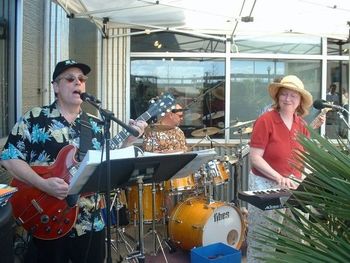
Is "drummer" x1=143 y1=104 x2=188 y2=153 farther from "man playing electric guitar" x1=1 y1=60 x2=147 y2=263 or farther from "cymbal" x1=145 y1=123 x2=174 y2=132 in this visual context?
"man playing electric guitar" x1=1 y1=60 x2=147 y2=263

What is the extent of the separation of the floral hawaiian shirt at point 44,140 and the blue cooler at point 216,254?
1.40 meters

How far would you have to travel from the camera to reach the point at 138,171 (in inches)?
93.0

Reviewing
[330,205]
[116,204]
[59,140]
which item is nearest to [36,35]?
[116,204]

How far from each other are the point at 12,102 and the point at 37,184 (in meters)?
1.78

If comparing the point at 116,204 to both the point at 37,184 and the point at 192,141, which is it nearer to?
the point at 37,184

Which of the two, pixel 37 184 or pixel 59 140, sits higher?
pixel 59 140

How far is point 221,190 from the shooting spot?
288 inches

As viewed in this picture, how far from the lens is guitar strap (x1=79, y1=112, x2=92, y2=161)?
280cm

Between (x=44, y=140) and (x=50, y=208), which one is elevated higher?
(x=44, y=140)

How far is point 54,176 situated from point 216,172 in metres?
2.91

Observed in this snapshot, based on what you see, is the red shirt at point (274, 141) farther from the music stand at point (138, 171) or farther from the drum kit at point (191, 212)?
the drum kit at point (191, 212)

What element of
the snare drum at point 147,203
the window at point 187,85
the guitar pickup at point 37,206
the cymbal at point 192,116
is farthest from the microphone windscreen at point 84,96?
the cymbal at point 192,116

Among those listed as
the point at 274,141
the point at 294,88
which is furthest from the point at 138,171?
the point at 294,88

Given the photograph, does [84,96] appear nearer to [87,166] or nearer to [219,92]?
[87,166]
